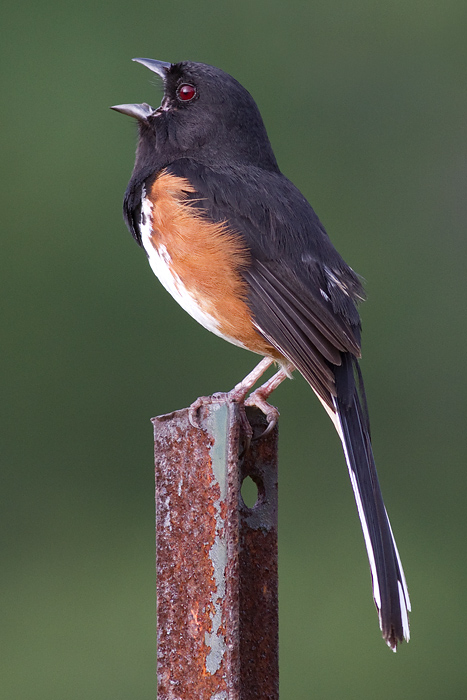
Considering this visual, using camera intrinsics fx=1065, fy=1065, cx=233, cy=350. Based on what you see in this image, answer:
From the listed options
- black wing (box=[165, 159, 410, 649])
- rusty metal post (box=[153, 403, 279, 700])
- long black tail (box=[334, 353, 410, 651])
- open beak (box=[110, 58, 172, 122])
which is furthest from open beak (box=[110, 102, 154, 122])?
rusty metal post (box=[153, 403, 279, 700])

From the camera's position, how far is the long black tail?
5.46 feet

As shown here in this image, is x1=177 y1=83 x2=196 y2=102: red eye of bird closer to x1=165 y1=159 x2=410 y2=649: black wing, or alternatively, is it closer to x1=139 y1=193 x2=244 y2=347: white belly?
x1=165 y1=159 x2=410 y2=649: black wing

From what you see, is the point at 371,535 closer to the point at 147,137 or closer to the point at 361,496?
the point at 361,496

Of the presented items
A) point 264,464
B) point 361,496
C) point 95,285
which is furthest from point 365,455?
point 95,285

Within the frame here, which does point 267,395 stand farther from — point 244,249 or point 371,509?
point 371,509

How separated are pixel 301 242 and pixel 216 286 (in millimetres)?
217

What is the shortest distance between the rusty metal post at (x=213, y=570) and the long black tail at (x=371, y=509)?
0.70 feet

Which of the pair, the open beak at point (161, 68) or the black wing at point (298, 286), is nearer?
the black wing at point (298, 286)

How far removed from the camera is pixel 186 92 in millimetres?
2719

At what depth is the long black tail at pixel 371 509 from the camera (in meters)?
1.67

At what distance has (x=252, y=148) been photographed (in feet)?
8.77

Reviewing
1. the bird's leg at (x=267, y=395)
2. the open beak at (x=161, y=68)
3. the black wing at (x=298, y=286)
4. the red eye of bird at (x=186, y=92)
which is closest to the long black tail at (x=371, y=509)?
the black wing at (x=298, y=286)

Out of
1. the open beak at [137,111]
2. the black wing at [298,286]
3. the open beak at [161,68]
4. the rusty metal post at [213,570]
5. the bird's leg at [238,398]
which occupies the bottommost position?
the rusty metal post at [213,570]

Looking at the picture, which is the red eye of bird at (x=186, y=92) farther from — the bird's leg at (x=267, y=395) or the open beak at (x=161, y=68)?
the bird's leg at (x=267, y=395)
